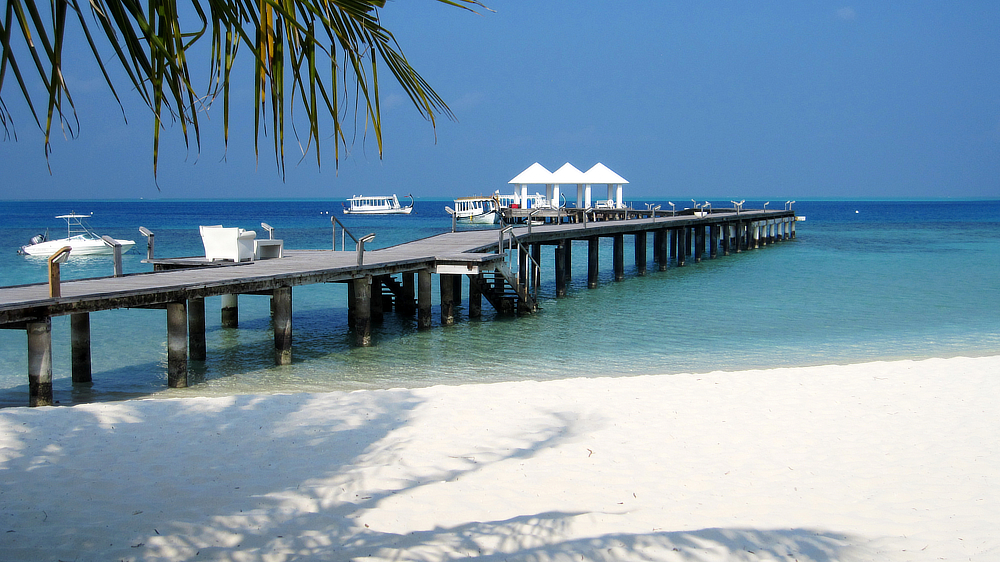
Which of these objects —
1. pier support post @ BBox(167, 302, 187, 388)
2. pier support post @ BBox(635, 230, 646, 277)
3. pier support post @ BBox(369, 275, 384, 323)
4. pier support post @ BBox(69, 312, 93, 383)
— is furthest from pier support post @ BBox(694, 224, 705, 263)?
pier support post @ BBox(69, 312, 93, 383)

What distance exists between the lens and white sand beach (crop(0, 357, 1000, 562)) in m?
4.27

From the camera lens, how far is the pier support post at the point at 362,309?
43.4ft

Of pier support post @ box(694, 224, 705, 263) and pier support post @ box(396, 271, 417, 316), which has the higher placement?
pier support post @ box(694, 224, 705, 263)

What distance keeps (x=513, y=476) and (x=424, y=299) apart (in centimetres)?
950

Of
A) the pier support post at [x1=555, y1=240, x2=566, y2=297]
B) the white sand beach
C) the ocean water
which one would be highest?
the pier support post at [x1=555, y1=240, x2=566, y2=297]

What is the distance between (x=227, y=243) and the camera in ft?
46.2

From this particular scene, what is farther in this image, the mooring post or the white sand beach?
the mooring post

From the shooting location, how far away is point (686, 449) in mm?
6305

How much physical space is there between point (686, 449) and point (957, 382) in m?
4.46

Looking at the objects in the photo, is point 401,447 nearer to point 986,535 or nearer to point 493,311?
point 986,535

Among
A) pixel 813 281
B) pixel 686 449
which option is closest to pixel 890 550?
pixel 686 449

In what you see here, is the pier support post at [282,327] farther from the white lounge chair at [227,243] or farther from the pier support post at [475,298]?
the pier support post at [475,298]

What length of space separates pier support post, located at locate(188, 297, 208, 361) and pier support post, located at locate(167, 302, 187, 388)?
6.35 feet

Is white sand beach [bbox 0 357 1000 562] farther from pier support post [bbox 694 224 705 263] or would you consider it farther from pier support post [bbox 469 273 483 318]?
pier support post [bbox 694 224 705 263]
